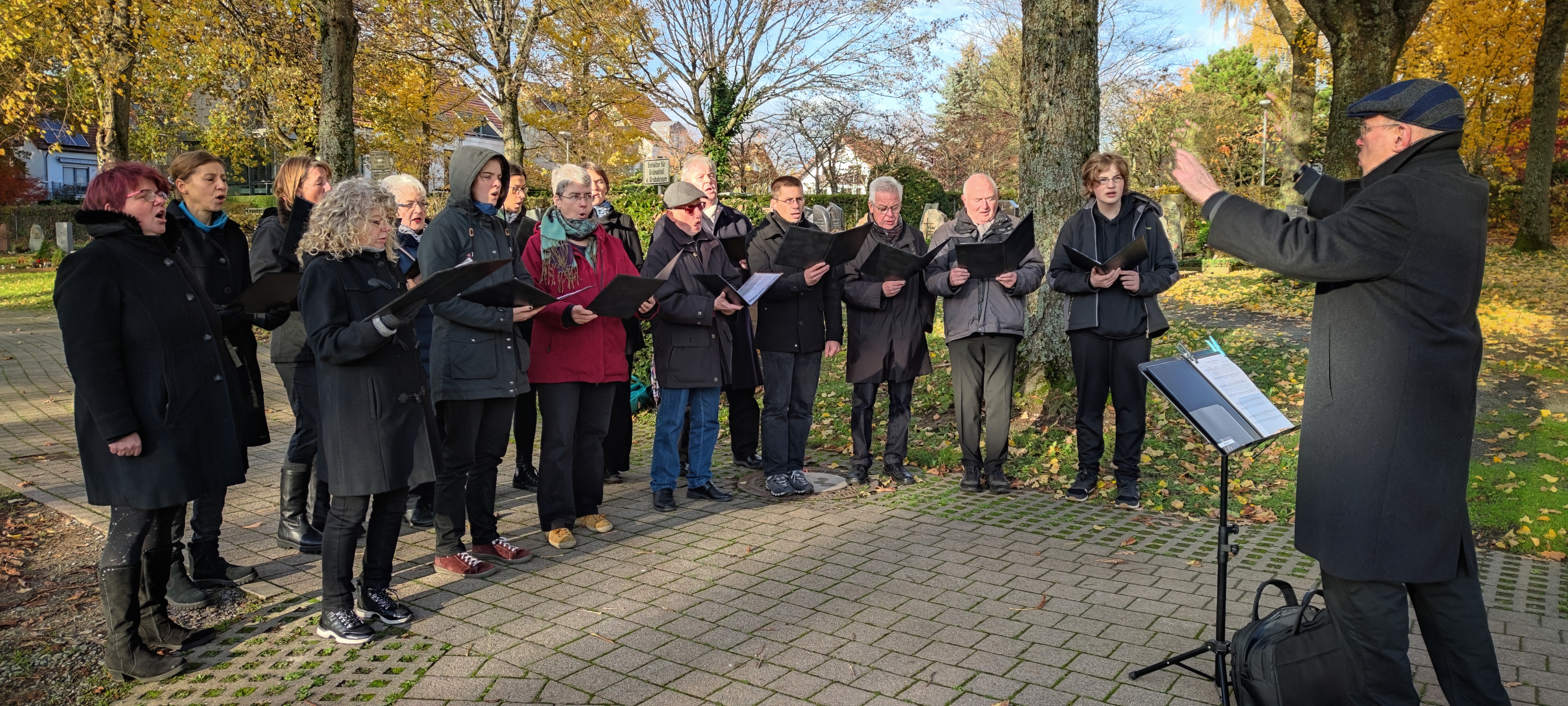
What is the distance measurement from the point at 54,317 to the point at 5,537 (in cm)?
1482

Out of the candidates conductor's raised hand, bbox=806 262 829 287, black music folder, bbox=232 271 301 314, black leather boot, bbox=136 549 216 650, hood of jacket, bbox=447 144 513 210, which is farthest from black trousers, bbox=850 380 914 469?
black leather boot, bbox=136 549 216 650

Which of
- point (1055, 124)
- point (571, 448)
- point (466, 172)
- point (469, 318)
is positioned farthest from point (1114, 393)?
point (466, 172)

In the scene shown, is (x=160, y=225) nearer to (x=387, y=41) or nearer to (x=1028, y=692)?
(x=1028, y=692)

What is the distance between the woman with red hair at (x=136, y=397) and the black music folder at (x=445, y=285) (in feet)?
2.69

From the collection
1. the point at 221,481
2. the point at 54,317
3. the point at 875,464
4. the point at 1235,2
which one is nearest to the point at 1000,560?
the point at 875,464

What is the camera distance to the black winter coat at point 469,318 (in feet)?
17.1

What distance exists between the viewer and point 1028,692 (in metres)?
3.87

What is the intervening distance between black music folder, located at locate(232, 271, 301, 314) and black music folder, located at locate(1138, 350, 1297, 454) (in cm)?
412

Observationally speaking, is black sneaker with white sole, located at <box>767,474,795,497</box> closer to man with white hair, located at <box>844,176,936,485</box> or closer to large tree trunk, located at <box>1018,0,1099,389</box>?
man with white hair, located at <box>844,176,936,485</box>

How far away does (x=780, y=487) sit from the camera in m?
6.99

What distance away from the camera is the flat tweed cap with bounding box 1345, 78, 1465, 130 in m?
3.06

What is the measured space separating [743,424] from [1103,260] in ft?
10.0

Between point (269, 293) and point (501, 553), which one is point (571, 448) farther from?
point (269, 293)

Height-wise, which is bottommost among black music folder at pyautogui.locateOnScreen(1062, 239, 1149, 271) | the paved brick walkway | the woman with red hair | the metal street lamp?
the paved brick walkway
